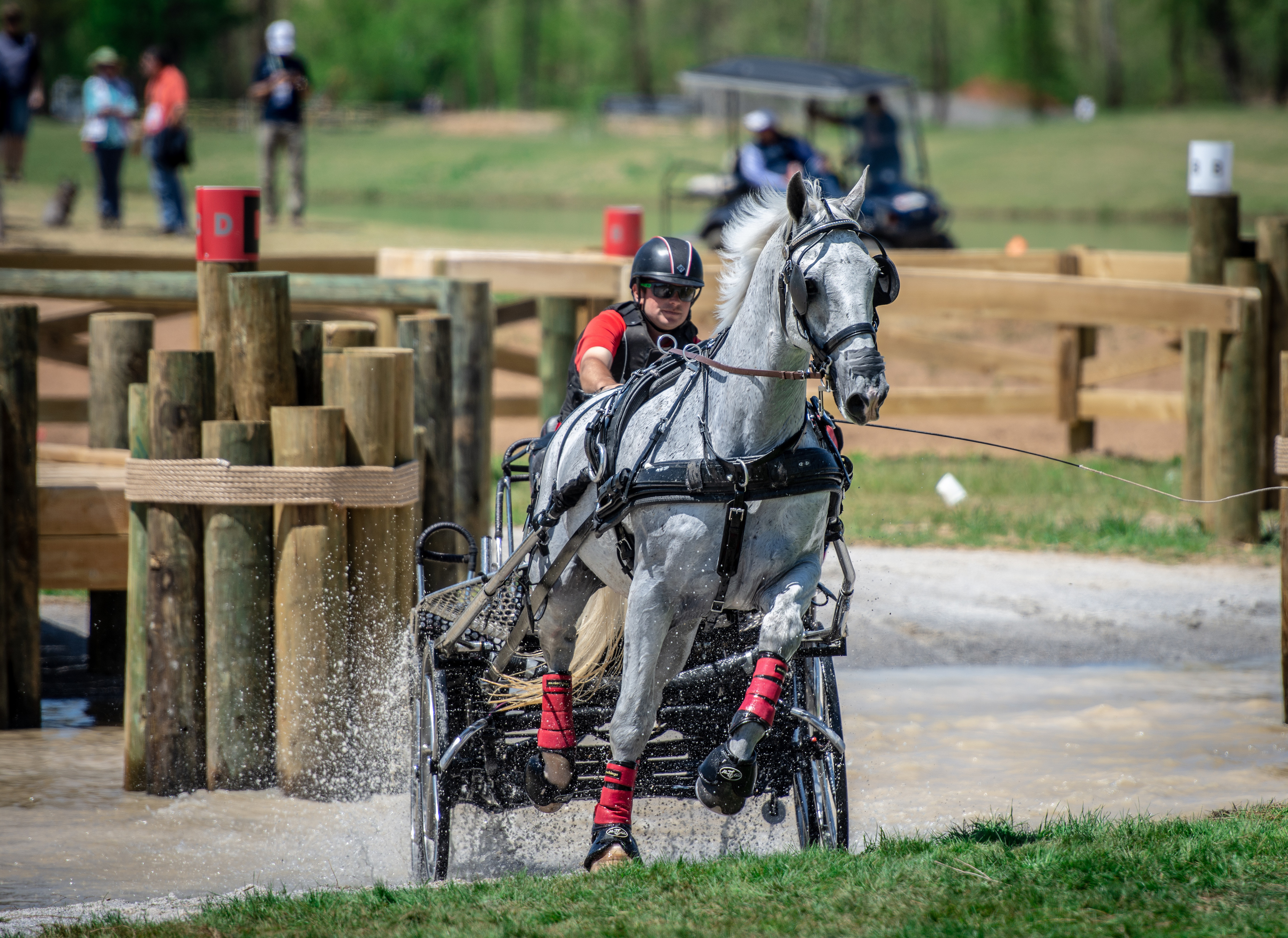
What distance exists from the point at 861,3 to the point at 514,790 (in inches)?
2931

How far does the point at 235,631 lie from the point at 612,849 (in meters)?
2.25

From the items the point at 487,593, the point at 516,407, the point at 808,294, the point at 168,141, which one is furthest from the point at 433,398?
the point at 168,141

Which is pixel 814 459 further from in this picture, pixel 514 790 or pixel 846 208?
pixel 514 790

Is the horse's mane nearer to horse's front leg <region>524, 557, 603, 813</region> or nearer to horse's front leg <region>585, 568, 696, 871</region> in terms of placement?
horse's front leg <region>585, 568, 696, 871</region>

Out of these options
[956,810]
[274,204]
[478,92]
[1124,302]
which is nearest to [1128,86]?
[478,92]

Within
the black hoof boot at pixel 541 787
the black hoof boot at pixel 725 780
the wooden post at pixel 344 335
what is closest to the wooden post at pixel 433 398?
the wooden post at pixel 344 335

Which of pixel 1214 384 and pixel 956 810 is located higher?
pixel 1214 384

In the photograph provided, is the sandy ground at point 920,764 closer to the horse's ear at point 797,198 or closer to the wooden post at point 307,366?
the wooden post at point 307,366

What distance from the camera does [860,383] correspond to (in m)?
3.73

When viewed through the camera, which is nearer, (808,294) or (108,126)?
(808,294)

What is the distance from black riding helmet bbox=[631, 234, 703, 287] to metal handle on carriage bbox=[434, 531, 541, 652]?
3.22 ft

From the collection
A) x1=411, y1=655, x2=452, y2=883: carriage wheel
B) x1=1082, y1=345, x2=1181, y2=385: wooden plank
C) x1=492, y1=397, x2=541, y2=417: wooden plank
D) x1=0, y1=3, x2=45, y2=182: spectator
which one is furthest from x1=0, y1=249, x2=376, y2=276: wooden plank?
x1=0, y1=3, x2=45, y2=182: spectator

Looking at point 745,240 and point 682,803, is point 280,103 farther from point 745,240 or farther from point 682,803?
point 745,240

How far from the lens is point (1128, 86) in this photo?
76875 millimetres
